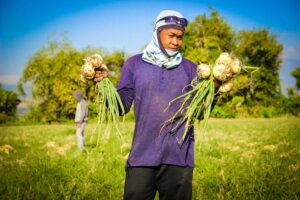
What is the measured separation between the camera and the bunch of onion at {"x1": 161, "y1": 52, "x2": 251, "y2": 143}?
6.67ft

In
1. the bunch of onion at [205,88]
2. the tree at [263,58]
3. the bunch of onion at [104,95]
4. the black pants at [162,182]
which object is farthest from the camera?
the tree at [263,58]

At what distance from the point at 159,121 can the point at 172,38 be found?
691 millimetres

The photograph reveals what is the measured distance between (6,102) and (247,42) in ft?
83.3

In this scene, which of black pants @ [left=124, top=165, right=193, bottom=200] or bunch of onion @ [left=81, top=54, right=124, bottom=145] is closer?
bunch of onion @ [left=81, top=54, right=124, bottom=145]

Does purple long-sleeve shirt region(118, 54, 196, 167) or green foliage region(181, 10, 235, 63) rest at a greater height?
green foliage region(181, 10, 235, 63)

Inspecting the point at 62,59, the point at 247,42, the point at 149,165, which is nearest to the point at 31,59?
the point at 62,59

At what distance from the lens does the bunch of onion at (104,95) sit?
220 cm

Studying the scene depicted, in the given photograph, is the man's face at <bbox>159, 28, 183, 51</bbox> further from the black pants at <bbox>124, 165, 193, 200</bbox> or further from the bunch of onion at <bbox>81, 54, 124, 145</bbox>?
the black pants at <bbox>124, 165, 193, 200</bbox>

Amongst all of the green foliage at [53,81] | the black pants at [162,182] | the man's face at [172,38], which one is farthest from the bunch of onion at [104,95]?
the green foliage at [53,81]

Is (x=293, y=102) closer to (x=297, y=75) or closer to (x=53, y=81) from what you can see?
(x=297, y=75)

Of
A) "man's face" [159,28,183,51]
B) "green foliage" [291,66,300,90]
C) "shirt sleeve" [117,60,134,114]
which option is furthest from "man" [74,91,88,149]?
"green foliage" [291,66,300,90]

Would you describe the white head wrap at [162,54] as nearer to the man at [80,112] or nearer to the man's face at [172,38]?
the man's face at [172,38]

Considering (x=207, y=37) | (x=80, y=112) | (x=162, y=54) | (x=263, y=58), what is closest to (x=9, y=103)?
(x=207, y=37)

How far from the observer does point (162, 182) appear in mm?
2350
